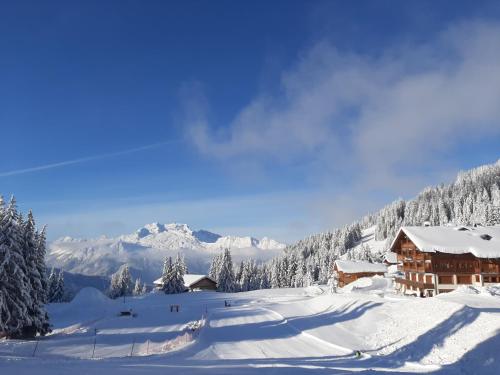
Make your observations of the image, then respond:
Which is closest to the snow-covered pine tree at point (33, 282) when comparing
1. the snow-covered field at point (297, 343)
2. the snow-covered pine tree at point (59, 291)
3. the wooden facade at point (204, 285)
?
the snow-covered field at point (297, 343)

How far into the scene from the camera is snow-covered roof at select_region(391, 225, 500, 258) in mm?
56062

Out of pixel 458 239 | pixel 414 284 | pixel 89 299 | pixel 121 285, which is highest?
pixel 458 239

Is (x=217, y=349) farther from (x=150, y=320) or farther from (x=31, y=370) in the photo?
(x=150, y=320)

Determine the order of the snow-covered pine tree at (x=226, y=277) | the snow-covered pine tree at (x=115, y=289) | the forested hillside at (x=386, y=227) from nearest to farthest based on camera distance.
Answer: the snow-covered pine tree at (x=226, y=277) < the snow-covered pine tree at (x=115, y=289) < the forested hillside at (x=386, y=227)

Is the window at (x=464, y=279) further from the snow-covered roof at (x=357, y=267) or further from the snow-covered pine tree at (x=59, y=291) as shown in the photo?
the snow-covered pine tree at (x=59, y=291)

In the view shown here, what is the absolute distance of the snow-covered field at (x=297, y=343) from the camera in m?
20.7

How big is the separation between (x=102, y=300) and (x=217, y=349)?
57.6 metres

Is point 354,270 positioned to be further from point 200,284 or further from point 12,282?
point 12,282

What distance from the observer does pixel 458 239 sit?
58.6m

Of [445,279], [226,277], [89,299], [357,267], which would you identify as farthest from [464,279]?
[226,277]

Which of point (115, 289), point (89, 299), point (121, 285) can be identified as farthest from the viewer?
point (121, 285)

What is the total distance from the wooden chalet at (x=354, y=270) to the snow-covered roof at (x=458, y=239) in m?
36.5

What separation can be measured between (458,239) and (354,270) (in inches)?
1590

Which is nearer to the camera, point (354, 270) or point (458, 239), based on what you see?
point (458, 239)
